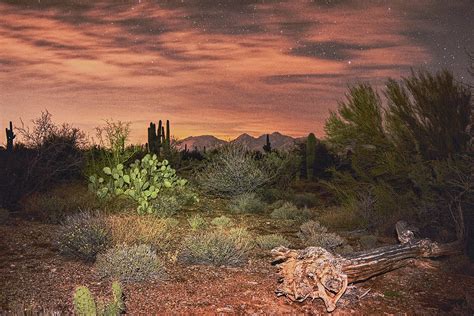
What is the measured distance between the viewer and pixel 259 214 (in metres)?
14.5

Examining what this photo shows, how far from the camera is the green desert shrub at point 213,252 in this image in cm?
852

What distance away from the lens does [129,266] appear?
7.52m

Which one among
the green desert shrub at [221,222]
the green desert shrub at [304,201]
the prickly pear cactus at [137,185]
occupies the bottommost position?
the green desert shrub at [304,201]

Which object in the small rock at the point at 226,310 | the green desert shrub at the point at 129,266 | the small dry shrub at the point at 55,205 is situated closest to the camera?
the small rock at the point at 226,310

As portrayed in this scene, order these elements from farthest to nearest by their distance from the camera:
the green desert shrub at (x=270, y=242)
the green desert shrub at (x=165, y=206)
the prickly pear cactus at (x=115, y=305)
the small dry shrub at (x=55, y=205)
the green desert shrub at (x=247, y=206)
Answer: the green desert shrub at (x=247, y=206) < the green desert shrub at (x=165, y=206) < the small dry shrub at (x=55, y=205) < the green desert shrub at (x=270, y=242) < the prickly pear cactus at (x=115, y=305)

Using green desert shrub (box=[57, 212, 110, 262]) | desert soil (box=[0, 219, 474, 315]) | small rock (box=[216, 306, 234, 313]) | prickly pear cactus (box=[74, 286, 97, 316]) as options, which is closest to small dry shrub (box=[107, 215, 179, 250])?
green desert shrub (box=[57, 212, 110, 262])

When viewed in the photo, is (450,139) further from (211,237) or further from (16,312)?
(16,312)

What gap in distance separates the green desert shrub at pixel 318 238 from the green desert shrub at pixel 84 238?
382 centimetres

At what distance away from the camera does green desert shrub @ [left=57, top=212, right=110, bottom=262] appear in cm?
855

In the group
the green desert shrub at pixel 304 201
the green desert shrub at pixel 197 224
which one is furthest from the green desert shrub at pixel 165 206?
the green desert shrub at pixel 304 201

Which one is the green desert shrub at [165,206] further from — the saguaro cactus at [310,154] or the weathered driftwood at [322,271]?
the saguaro cactus at [310,154]

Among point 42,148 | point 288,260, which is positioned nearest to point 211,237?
point 288,260

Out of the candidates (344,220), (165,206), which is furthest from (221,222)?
(344,220)

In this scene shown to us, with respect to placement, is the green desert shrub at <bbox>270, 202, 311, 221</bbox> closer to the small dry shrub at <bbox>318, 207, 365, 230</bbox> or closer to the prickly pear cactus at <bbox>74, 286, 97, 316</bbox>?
the small dry shrub at <bbox>318, 207, 365, 230</bbox>
